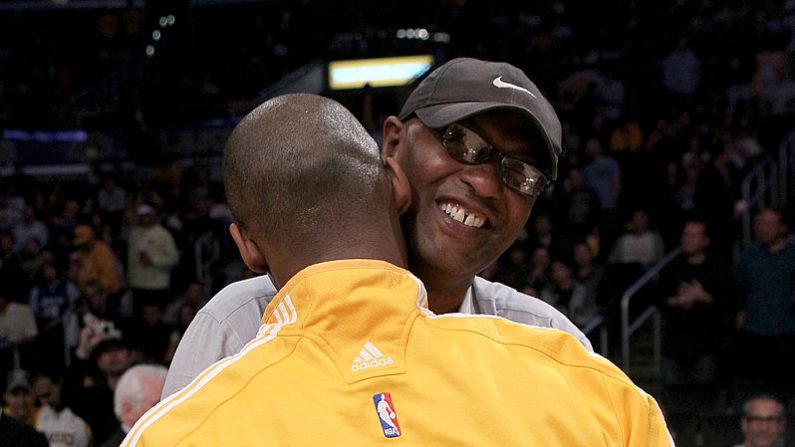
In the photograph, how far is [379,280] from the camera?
1485mm

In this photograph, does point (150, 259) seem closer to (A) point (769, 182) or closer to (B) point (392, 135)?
(A) point (769, 182)

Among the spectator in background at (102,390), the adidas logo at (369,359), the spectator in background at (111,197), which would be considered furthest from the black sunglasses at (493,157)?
the spectator in background at (111,197)

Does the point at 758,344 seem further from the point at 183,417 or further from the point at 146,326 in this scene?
the point at 183,417

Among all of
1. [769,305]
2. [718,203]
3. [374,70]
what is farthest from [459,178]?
[374,70]

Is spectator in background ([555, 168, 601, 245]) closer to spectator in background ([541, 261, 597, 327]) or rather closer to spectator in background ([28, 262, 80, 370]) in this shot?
spectator in background ([541, 261, 597, 327])

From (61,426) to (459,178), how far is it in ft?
22.0

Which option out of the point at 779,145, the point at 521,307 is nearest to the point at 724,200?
the point at 779,145

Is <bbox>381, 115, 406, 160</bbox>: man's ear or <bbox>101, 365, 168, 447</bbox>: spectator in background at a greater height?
<bbox>381, 115, 406, 160</bbox>: man's ear

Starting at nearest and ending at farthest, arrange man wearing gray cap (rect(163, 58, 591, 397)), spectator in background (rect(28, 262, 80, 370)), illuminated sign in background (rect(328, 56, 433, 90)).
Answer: man wearing gray cap (rect(163, 58, 591, 397))
spectator in background (rect(28, 262, 80, 370))
illuminated sign in background (rect(328, 56, 433, 90))

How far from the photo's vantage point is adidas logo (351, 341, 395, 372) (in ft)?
4.66

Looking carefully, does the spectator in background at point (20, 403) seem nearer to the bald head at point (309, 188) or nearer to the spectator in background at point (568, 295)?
the spectator in background at point (568, 295)

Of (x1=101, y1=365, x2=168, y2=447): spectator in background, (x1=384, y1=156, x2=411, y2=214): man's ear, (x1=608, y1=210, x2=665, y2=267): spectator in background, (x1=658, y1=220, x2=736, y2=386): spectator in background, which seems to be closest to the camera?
(x1=384, y1=156, x2=411, y2=214): man's ear

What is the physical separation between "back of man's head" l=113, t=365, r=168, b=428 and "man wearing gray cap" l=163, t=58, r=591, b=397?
3.57 metres

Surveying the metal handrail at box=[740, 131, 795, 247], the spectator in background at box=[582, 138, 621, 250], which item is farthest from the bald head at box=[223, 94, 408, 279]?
the spectator in background at box=[582, 138, 621, 250]
